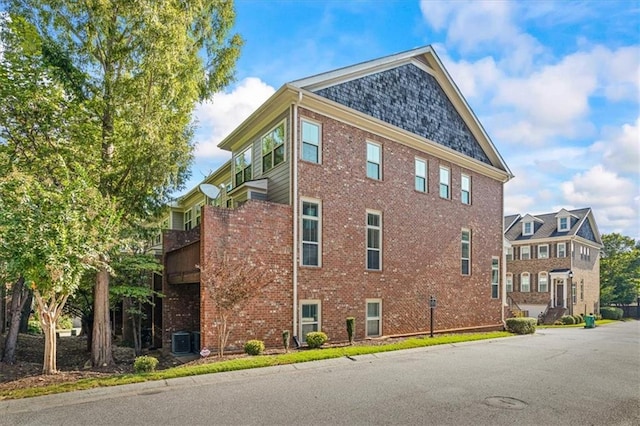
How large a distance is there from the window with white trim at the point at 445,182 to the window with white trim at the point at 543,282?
74.2ft

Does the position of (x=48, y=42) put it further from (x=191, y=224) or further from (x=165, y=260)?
(x=191, y=224)

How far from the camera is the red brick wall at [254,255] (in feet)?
38.1

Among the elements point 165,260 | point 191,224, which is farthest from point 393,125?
point 191,224

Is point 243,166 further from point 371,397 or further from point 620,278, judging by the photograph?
point 620,278

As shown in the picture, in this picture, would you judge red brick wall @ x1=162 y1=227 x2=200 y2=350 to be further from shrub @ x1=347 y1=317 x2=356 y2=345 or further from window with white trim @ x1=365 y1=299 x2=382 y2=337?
window with white trim @ x1=365 y1=299 x2=382 y2=337

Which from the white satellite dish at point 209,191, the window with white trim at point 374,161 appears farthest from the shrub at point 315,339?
the window with white trim at point 374,161

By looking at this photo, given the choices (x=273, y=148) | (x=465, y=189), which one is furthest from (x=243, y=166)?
(x=465, y=189)

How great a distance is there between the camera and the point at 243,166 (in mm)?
17516

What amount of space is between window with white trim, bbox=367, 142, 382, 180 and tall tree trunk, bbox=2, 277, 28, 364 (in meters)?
11.4

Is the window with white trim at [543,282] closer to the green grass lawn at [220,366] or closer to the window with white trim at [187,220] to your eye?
the green grass lawn at [220,366]

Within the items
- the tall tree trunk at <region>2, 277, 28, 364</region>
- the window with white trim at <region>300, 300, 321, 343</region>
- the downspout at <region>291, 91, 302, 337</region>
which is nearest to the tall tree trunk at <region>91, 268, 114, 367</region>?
the tall tree trunk at <region>2, 277, 28, 364</region>

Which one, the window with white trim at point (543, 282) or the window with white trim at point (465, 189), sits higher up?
the window with white trim at point (465, 189)

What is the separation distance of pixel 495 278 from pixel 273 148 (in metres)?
14.1

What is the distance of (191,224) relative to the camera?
26766mm
